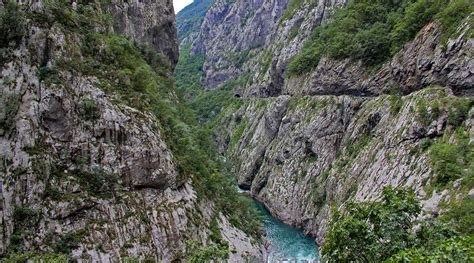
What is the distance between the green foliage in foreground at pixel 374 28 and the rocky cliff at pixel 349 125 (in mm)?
→ 1136

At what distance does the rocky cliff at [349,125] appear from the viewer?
33.7 meters

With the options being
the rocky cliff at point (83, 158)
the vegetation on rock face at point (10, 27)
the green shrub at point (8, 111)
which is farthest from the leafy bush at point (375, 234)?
the vegetation on rock face at point (10, 27)

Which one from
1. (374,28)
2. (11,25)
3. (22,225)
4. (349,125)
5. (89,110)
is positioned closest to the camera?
(22,225)

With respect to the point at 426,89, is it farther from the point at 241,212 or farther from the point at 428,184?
the point at 241,212

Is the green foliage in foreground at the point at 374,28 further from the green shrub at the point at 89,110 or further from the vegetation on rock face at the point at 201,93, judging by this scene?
the vegetation on rock face at the point at 201,93

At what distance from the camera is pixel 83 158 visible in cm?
2419

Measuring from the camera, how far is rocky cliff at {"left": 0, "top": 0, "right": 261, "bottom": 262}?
21.0 m

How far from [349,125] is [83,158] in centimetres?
3723

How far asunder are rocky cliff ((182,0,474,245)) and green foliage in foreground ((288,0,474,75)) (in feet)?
3.73

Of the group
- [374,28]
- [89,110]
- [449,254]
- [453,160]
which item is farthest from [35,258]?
[374,28]

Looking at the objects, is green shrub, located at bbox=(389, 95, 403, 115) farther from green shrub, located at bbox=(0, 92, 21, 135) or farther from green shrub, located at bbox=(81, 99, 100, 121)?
green shrub, located at bbox=(0, 92, 21, 135)

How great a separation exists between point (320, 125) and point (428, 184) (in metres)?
26.6

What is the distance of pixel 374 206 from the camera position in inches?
509

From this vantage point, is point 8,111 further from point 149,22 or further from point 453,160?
point 149,22
